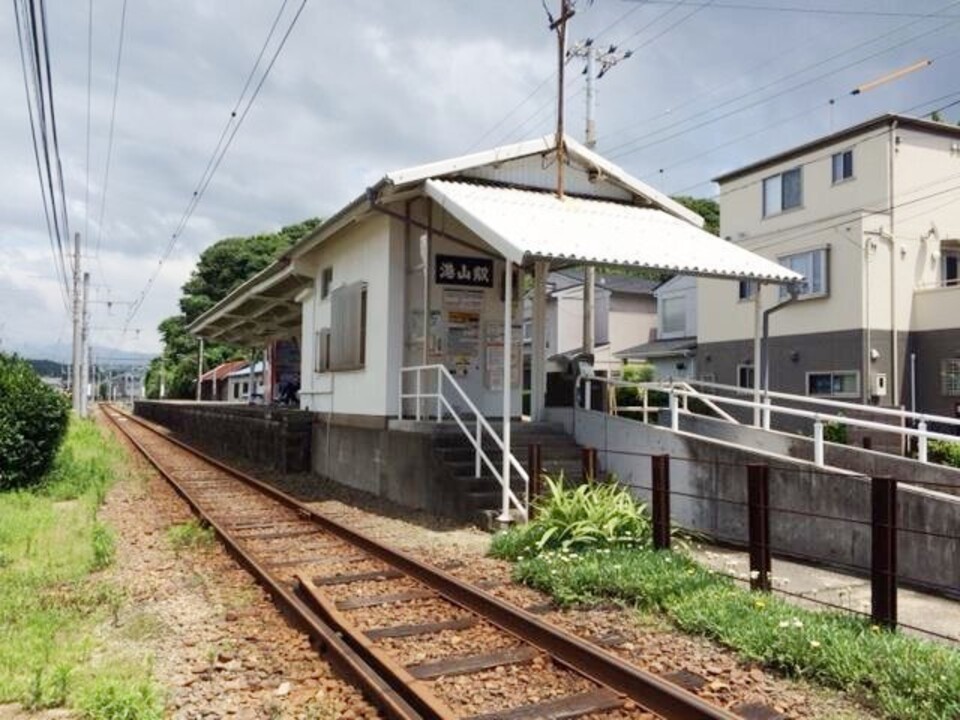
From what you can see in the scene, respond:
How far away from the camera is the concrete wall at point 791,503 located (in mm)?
7633

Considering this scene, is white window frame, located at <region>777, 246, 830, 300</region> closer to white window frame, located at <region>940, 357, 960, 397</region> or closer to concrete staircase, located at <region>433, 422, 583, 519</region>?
white window frame, located at <region>940, 357, 960, 397</region>

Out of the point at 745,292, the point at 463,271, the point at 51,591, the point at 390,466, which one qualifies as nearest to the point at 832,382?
the point at 745,292

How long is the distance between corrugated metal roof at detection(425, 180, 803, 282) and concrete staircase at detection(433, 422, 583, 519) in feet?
8.95

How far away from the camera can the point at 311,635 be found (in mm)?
5934

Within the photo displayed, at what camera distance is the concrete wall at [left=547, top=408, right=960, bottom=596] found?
7633 mm

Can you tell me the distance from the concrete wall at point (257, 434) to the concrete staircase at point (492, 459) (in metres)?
6.61

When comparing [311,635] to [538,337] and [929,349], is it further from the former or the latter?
[929,349]

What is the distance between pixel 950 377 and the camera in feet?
73.4

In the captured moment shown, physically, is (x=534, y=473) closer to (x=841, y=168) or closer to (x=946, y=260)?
(x=841, y=168)

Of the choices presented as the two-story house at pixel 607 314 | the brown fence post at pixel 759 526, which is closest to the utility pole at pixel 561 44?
the brown fence post at pixel 759 526

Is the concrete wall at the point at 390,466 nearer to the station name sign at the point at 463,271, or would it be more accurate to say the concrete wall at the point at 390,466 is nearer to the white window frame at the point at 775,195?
the station name sign at the point at 463,271

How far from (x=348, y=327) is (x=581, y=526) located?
8.35 meters

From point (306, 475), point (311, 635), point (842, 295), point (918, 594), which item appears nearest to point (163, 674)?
point (311, 635)

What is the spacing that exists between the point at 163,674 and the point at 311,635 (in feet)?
3.47
